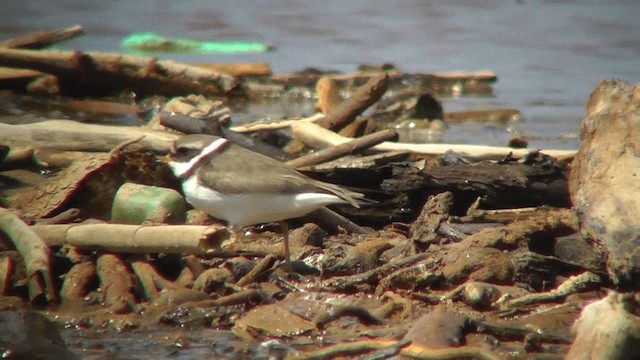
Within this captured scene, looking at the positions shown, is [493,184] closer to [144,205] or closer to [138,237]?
[144,205]

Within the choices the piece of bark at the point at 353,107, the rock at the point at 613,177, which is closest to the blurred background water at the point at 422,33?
the piece of bark at the point at 353,107

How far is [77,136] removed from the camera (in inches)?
311

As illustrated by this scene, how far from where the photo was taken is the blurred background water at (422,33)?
42.2 feet

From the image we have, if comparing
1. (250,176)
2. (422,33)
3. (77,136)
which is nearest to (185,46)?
(422,33)

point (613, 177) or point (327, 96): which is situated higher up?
point (613, 177)

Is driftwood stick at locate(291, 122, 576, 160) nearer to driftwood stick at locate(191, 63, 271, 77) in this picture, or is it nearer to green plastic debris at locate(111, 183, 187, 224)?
green plastic debris at locate(111, 183, 187, 224)

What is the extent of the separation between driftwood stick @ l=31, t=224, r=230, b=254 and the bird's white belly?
1.12 ft

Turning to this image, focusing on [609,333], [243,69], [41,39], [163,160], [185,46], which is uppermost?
[609,333]

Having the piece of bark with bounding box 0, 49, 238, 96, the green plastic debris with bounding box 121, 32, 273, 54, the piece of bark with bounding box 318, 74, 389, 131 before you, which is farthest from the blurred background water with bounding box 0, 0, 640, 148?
the piece of bark with bounding box 318, 74, 389, 131

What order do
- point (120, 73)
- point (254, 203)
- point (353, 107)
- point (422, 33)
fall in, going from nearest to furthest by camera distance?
1. point (254, 203)
2. point (353, 107)
3. point (120, 73)
4. point (422, 33)

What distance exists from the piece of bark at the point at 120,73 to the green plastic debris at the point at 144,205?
4290 mm

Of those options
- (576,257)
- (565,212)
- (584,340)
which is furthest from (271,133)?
(584,340)

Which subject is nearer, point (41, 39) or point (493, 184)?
point (493, 184)

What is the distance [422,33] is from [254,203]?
9924 millimetres
